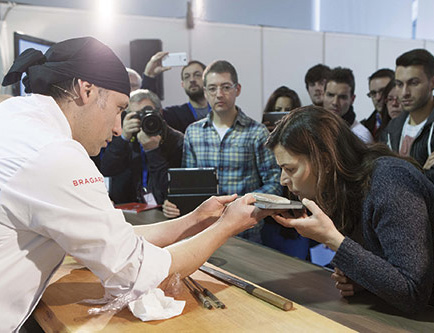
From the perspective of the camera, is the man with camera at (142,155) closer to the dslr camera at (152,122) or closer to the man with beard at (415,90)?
the dslr camera at (152,122)

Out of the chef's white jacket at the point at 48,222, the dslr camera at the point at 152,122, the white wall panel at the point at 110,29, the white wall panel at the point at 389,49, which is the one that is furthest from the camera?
the white wall panel at the point at 389,49

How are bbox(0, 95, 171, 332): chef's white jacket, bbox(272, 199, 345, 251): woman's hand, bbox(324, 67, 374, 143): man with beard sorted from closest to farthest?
bbox(0, 95, 171, 332): chef's white jacket → bbox(272, 199, 345, 251): woman's hand → bbox(324, 67, 374, 143): man with beard

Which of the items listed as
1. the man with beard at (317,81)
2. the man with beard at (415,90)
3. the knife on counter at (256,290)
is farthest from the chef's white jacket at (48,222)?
the man with beard at (317,81)

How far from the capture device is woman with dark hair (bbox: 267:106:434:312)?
1.06 meters

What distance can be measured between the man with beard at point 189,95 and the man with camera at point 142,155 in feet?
2.40

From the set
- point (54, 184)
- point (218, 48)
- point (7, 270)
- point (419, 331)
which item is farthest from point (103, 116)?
point (218, 48)

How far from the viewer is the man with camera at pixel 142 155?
242 cm

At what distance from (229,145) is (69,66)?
58.9 inches

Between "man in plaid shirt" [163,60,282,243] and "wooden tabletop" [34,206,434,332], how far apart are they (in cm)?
84

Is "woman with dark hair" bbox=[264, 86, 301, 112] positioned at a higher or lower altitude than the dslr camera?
higher

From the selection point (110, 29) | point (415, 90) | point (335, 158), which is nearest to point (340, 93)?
point (415, 90)

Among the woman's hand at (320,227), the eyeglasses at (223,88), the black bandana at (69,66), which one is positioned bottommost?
the woman's hand at (320,227)

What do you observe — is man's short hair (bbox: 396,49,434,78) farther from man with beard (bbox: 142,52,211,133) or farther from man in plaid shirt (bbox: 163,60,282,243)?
man with beard (bbox: 142,52,211,133)

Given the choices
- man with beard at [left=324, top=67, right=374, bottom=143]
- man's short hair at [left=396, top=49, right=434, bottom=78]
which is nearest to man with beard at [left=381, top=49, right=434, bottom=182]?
man's short hair at [left=396, top=49, right=434, bottom=78]
